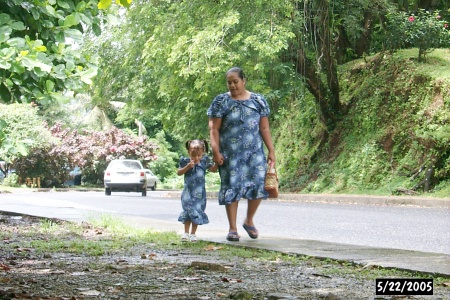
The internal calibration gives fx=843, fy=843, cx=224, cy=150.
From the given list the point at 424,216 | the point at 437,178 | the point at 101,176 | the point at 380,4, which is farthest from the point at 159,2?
the point at 101,176

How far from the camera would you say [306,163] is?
87.2 feet

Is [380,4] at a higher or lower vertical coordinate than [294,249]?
higher

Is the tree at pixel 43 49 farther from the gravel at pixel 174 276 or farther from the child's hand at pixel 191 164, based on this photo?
the child's hand at pixel 191 164

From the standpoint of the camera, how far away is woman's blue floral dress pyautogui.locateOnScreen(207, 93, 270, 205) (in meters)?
7.92

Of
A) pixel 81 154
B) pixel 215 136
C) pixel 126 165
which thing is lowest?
pixel 215 136

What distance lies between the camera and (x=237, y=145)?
26.1 ft

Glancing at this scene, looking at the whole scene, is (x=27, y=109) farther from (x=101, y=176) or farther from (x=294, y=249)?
(x=294, y=249)

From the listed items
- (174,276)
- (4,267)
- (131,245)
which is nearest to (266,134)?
(131,245)

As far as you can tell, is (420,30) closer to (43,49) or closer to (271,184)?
(271,184)

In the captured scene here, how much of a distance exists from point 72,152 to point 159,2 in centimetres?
1911

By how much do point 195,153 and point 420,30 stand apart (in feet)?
53.5
